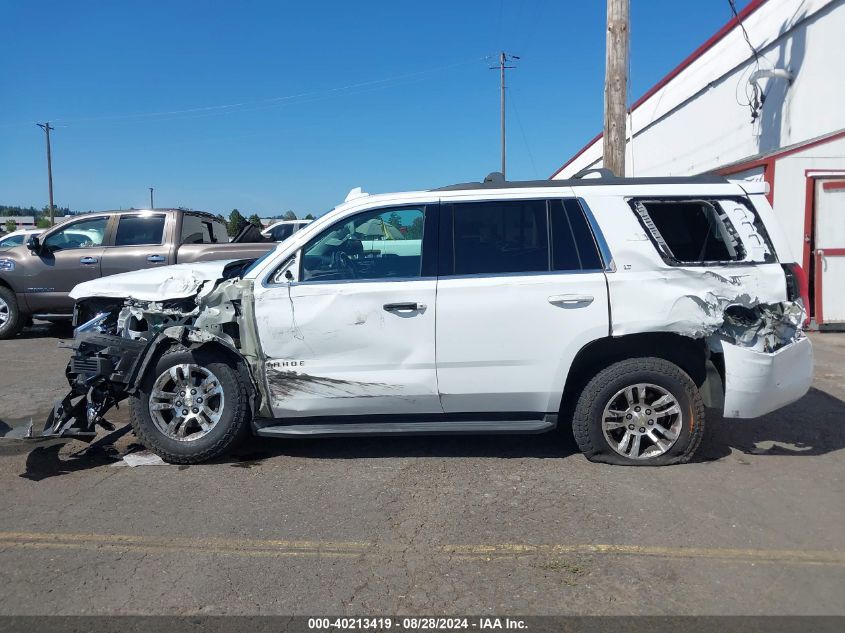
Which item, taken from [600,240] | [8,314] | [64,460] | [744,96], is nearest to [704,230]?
[600,240]

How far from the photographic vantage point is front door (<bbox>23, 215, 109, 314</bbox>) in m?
9.27

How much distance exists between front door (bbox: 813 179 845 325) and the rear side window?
5982 millimetres

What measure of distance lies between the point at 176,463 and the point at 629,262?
3528 mm

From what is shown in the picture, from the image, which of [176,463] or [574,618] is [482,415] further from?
[176,463]

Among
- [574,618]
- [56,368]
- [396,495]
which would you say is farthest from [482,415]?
[56,368]

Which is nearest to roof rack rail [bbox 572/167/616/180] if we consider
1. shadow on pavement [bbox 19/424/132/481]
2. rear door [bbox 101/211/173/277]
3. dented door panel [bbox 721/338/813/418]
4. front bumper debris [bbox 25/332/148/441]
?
dented door panel [bbox 721/338/813/418]

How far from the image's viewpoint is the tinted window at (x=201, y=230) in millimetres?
9531

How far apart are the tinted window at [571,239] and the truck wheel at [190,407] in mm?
2398

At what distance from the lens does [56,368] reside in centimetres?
774

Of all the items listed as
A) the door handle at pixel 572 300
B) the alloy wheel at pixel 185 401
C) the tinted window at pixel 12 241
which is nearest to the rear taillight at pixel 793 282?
Result: the door handle at pixel 572 300

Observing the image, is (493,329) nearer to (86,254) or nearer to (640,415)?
(640,415)

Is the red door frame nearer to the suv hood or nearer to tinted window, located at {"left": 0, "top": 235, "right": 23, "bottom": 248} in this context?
the suv hood

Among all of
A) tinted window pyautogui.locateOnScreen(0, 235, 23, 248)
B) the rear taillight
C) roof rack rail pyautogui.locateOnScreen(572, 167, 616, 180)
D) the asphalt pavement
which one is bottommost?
the asphalt pavement

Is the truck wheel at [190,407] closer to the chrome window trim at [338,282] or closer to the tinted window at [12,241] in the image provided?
the chrome window trim at [338,282]
